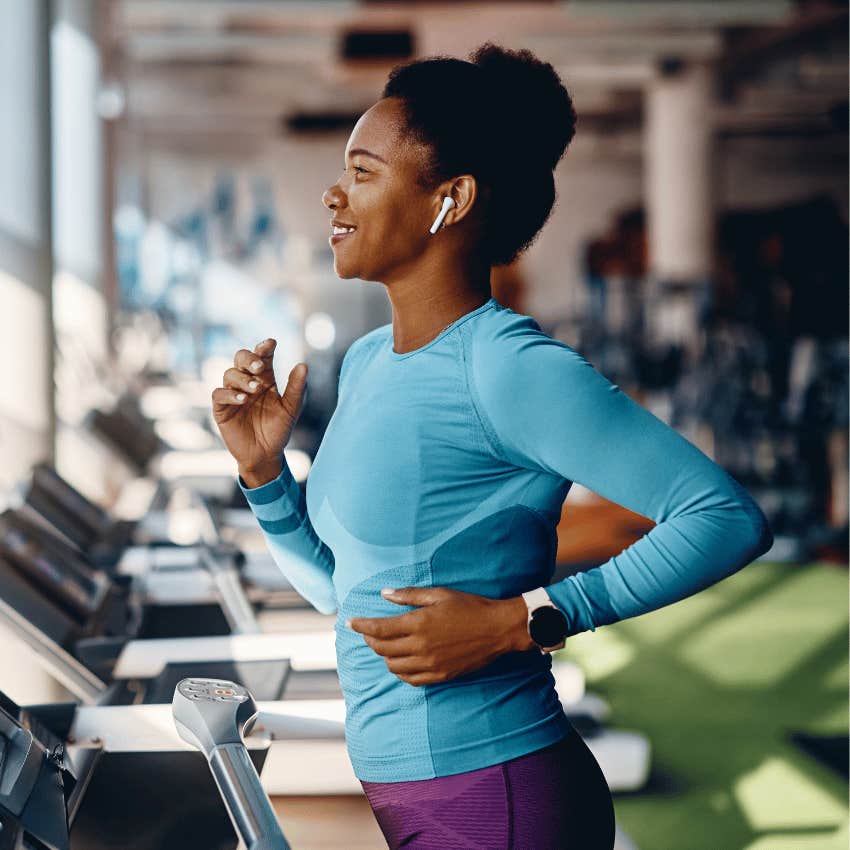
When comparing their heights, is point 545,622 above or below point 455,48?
below

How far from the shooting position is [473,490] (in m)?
0.95

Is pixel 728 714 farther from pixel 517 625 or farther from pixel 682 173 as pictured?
pixel 682 173

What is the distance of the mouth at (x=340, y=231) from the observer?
100 cm

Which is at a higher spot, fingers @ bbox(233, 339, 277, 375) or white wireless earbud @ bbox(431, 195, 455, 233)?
white wireless earbud @ bbox(431, 195, 455, 233)

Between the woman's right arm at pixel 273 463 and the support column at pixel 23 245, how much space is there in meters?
2.89

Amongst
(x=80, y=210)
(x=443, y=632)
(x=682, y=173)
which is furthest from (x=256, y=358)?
(x=682, y=173)

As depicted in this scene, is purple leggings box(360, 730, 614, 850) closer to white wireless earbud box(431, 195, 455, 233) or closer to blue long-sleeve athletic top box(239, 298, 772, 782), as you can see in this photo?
blue long-sleeve athletic top box(239, 298, 772, 782)

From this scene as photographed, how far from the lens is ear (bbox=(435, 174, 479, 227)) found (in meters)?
0.98

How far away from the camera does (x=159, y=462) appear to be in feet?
20.8

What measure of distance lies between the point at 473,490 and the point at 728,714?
3.01 meters

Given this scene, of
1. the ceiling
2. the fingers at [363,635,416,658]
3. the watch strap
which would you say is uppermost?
the ceiling

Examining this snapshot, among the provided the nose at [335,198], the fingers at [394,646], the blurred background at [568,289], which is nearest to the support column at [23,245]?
the blurred background at [568,289]

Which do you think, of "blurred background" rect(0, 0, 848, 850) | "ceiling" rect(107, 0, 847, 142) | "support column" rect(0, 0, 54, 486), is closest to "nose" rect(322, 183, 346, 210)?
"blurred background" rect(0, 0, 848, 850)

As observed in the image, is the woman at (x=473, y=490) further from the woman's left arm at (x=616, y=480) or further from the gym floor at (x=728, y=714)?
the gym floor at (x=728, y=714)
